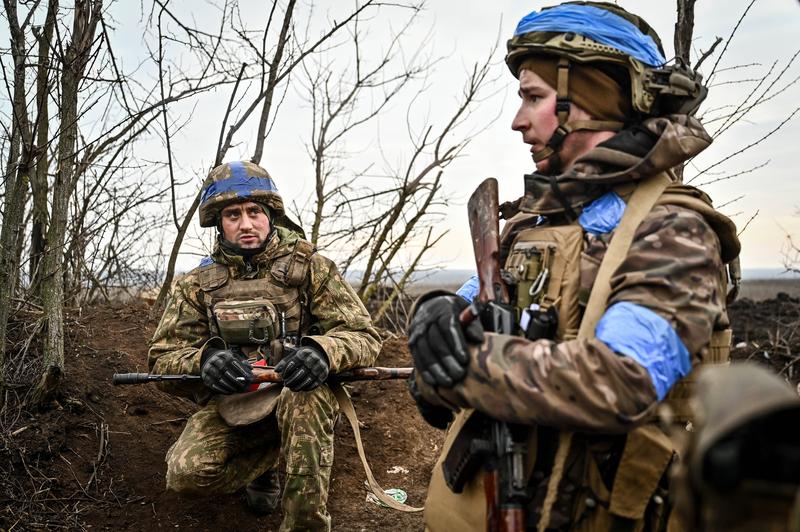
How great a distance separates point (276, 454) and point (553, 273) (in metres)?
2.50

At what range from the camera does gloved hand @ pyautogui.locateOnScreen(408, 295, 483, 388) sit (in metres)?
2.14

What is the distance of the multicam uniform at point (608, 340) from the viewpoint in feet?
6.56

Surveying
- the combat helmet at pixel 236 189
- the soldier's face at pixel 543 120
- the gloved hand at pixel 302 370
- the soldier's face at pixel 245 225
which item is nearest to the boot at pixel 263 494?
the gloved hand at pixel 302 370

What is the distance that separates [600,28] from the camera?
8.22 ft

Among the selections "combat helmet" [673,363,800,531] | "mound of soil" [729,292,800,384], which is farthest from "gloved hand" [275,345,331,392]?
"mound of soil" [729,292,800,384]

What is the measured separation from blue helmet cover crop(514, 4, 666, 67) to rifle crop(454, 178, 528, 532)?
58 cm

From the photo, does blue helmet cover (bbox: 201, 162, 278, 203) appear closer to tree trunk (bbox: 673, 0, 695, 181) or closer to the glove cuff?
the glove cuff

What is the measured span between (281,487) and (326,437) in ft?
3.48

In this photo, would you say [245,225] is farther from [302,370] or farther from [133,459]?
[133,459]

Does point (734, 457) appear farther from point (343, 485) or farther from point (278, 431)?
point (343, 485)

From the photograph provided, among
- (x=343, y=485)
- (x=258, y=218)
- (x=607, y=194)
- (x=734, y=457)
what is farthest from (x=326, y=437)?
(x=734, y=457)

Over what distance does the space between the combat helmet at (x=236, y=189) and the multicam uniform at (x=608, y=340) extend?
2161 mm

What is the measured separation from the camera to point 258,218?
4.36 metres

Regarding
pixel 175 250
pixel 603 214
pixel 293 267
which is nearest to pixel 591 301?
pixel 603 214
